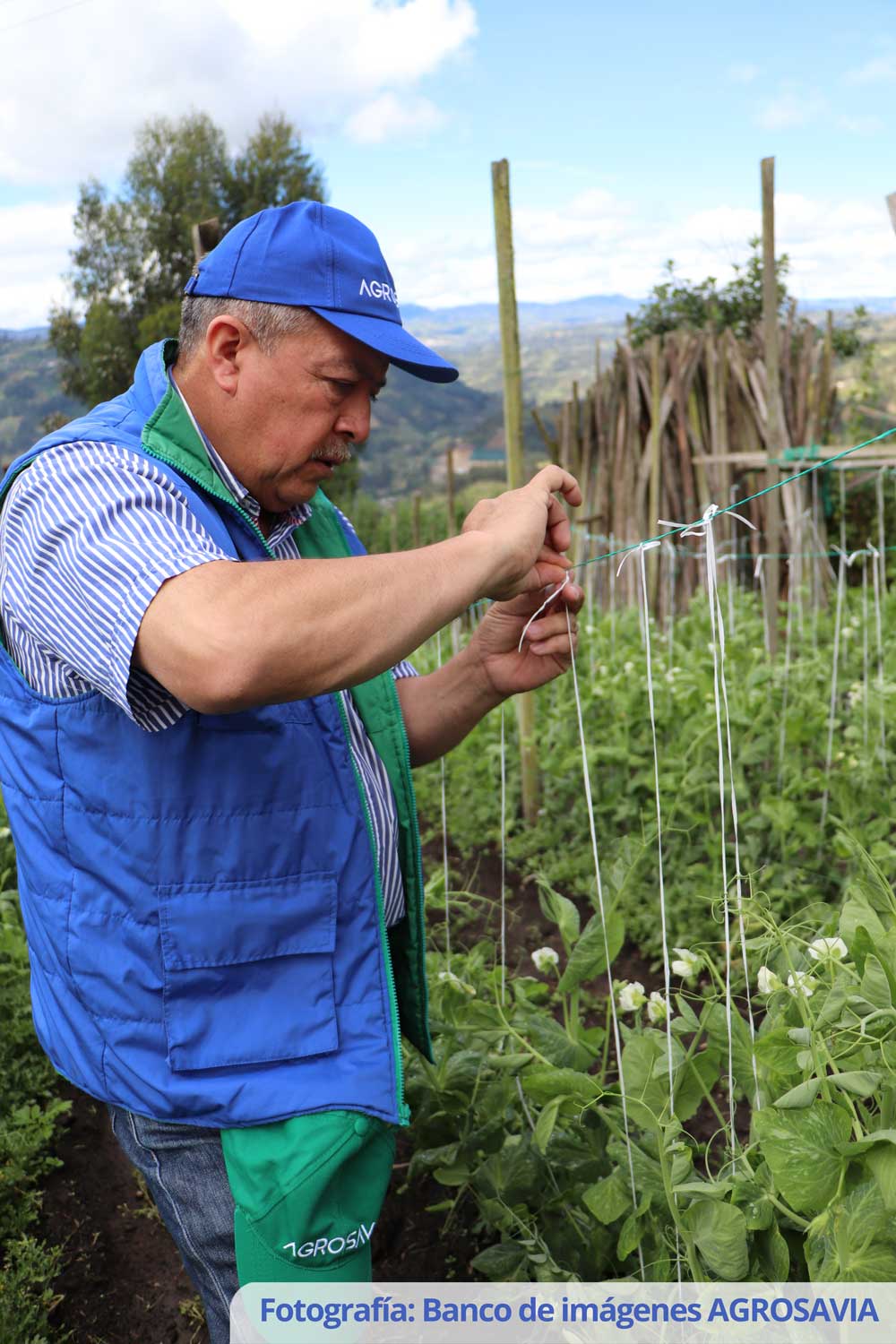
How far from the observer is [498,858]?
4.37m

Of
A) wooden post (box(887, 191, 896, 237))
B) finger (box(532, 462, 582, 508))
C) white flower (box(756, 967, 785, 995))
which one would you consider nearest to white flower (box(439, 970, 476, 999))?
white flower (box(756, 967, 785, 995))

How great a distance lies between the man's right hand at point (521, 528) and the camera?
1.40 metres

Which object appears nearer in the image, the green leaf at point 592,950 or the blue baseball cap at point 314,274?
the blue baseball cap at point 314,274

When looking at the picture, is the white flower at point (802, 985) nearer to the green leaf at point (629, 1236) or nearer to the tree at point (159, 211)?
the green leaf at point (629, 1236)

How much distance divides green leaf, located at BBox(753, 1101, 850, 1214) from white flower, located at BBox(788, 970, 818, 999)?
0.14 m

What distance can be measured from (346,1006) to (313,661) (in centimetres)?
49

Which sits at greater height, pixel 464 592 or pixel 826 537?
pixel 464 592

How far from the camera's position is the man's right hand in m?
1.40

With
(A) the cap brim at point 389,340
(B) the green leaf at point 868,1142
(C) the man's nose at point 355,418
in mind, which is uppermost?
(A) the cap brim at point 389,340

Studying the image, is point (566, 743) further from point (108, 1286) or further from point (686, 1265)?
point (686, 1265)

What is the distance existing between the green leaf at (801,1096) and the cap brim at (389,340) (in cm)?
91

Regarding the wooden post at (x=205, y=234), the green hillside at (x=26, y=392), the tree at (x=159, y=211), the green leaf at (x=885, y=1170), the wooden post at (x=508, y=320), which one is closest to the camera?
the green leaf at (x=885, y=1170)

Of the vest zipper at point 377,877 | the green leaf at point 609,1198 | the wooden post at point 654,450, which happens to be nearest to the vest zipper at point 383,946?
the vest zipper at point 377,877

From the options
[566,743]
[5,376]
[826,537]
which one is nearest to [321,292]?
[566,743]
